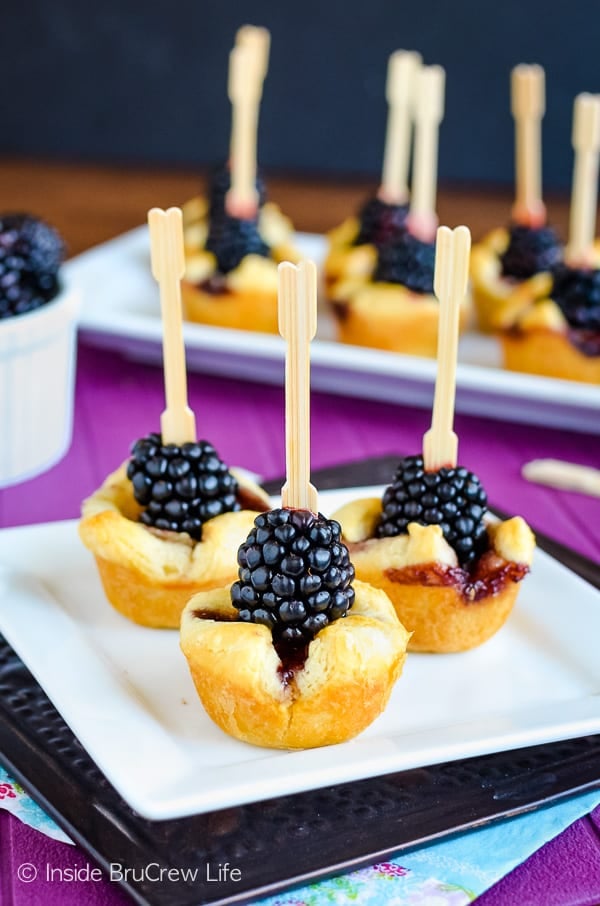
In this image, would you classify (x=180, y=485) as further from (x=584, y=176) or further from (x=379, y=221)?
(x=379, y=221)

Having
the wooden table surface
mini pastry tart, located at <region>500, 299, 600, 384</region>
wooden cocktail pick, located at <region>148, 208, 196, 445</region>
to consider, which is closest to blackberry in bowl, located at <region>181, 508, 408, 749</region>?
wooden cocktail pick, located at <region>148, 208, 196, 445</region>

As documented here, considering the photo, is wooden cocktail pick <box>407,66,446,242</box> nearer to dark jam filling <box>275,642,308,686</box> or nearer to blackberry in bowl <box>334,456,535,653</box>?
blackberry in bowl <box>334,456,535,653</box>

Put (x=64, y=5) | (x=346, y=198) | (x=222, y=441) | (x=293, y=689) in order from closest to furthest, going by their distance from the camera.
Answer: (x=293, y=689), (x=222, y=441), (x=346, y=198), (x=64, y=5)

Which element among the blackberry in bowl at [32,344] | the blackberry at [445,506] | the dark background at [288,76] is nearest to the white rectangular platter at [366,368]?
the blackberry in bowl at [32,344]

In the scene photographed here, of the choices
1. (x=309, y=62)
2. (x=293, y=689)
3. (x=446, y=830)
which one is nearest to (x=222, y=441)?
(x=293, y=689)

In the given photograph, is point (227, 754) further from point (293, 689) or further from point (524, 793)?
point (524, 793)

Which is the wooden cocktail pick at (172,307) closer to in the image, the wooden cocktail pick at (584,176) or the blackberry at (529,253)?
the wooden cocktail pick at (584,176)
